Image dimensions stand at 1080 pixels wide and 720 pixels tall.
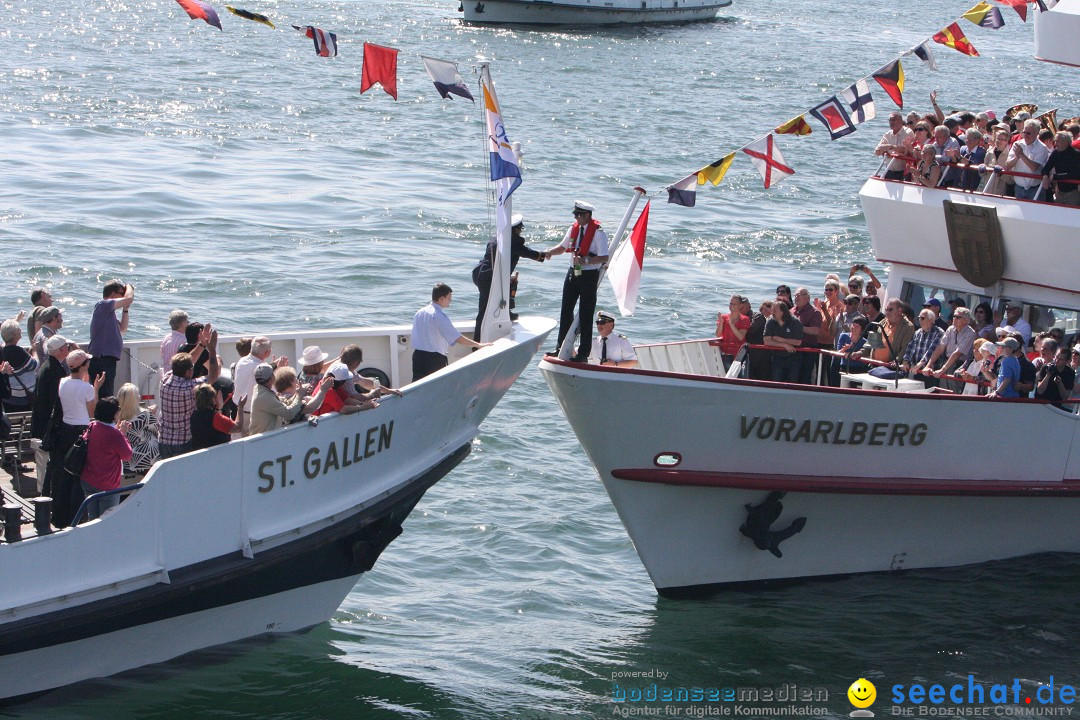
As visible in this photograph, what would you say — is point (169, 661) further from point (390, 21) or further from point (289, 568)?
point (390, 21)

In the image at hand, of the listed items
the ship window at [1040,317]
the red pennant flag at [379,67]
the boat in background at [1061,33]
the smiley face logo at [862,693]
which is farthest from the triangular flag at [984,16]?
the smiley face logo at [862,693]

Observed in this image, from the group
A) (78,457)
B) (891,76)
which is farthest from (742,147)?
(78,457)

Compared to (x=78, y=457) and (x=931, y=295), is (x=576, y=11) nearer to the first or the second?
(x=931, y=295)

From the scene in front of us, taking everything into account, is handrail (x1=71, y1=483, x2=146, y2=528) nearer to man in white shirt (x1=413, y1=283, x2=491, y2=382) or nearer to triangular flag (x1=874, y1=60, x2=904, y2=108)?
man in white shirt (x1=413, y1=283, x2=491, y2=382)

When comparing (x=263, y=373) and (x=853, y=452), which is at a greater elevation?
(x=263, y=373)

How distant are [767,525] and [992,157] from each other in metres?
4.39

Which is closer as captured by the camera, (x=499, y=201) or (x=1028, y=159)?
(x=499, y=201)

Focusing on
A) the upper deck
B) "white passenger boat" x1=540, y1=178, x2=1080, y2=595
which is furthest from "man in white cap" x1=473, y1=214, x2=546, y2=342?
the upper deck

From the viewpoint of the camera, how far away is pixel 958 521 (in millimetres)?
12602

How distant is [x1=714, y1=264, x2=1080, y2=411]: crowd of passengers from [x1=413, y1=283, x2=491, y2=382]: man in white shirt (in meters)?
2.90

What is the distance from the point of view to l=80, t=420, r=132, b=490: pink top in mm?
9180

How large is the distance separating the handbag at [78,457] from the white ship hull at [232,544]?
A: 16.7 inches

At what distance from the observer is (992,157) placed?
13070 millimetres

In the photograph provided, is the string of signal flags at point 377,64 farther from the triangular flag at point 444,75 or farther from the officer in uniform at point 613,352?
the officer in uniform at point 613,352
